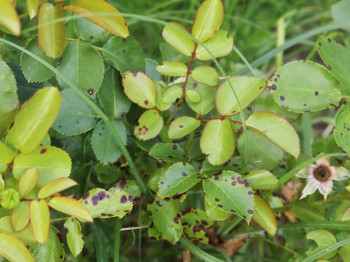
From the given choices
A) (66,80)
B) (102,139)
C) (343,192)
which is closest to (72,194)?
(102,139)

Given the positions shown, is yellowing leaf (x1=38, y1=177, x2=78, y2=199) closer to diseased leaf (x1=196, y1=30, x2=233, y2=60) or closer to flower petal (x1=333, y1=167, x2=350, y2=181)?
diseased leaf (x1=196, y1=30, x2=233, y2=60)

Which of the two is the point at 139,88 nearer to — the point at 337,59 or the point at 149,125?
the point at 149,125

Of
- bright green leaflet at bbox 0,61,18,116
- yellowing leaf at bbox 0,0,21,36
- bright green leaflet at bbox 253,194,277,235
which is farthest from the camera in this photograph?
bright green leaflet at bbox 253,194,277,235

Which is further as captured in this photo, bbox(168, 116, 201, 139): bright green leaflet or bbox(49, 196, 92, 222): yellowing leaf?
bbox(168, 116, 201, 139): bright green leaflet

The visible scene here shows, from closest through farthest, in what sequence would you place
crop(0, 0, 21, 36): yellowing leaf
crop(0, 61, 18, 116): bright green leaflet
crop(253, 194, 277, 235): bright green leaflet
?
1. crop(0, 0, 21, 36): yellowing leaf
2. crop(0, 61, 18, 116): bright green leaflet
3. crop(253, 194, 277, 235): bright green leaflet

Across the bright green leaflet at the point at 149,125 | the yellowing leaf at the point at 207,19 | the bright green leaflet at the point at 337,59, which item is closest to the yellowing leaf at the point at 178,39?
the yellowing leaf at the point at 207,19

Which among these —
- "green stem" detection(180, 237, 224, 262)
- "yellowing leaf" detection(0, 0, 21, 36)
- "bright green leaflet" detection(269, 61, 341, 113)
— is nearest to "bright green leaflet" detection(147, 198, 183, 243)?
"green stem" detection(180, 237, 224, 262)

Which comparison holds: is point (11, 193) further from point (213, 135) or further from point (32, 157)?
point (213, 135)

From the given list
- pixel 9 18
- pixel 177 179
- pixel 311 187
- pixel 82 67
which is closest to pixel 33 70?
pixel 82 67
